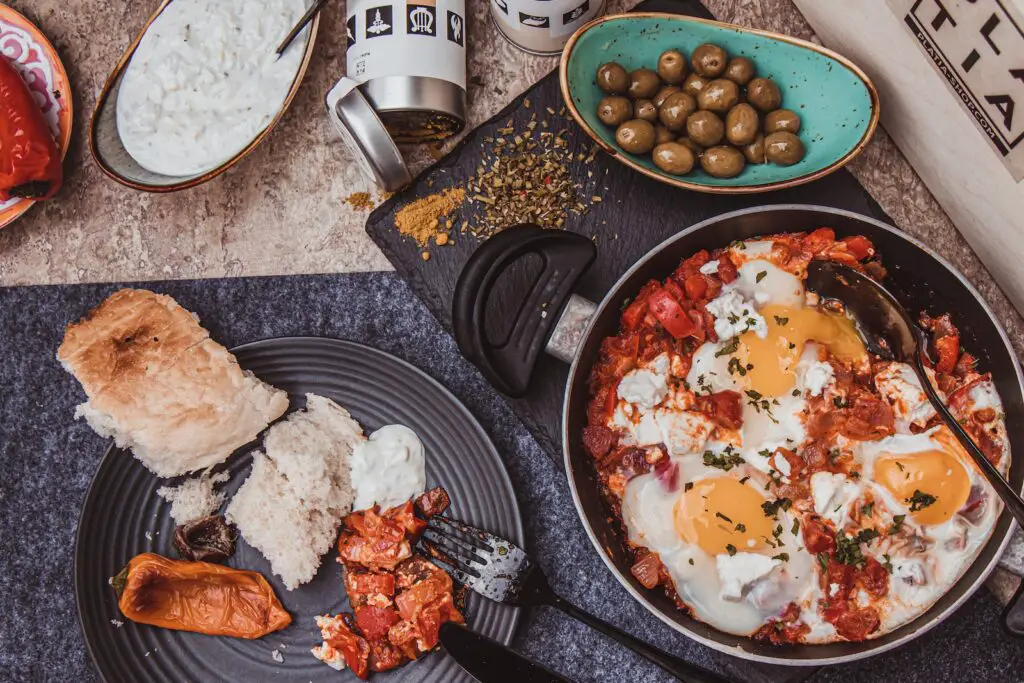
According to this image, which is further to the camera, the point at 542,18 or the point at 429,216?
the point at 429,216

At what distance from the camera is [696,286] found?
2.13m

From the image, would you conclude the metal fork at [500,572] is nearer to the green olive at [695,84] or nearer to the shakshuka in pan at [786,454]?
the shakshuka in pan at [786,454]

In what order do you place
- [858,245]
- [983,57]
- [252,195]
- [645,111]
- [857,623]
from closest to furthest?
1. [983,57]
2. [857,623]
3. [858,245]
4. [645,111]
5. [252,195]

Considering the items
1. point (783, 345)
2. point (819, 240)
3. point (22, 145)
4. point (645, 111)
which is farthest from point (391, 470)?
point (22, 145)

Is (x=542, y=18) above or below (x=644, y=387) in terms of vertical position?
above

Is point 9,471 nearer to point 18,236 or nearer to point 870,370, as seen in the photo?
point 18,236

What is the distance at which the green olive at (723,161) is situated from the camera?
2.17 metres

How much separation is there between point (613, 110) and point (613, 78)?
10 centimetres

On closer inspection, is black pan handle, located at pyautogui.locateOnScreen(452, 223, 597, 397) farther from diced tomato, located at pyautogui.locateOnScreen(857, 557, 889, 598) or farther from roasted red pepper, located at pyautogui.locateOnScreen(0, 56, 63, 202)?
roasted red pepper, located at pyautogui.locateOnScreen(0, 56, 63, 202)

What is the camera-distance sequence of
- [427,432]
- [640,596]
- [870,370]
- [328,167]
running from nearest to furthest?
[640,596]
[870,370]
[427,432]
[328,167]

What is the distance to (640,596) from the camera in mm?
2012

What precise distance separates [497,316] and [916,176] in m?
1.35

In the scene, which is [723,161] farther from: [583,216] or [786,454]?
[786,454]

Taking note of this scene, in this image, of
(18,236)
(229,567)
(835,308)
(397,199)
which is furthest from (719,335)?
(18,236)
